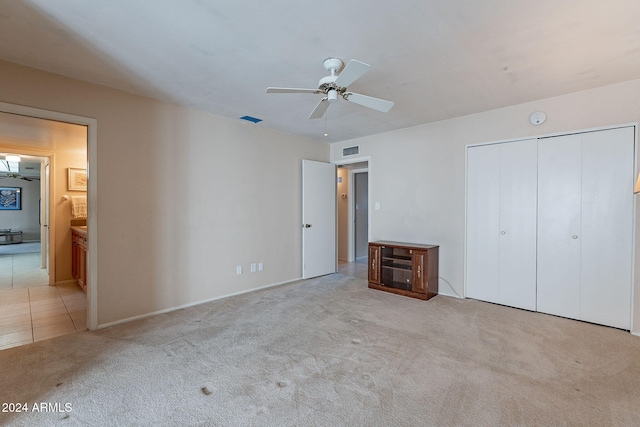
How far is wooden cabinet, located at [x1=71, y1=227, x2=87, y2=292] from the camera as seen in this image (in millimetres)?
4082

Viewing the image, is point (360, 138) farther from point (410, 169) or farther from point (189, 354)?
point (189, 354)

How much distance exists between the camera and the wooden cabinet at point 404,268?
155 inches

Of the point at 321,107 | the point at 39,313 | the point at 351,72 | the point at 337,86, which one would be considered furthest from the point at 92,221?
the point at 351,72

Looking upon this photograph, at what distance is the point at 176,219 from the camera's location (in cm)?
358

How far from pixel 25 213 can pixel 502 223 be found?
46.0ft

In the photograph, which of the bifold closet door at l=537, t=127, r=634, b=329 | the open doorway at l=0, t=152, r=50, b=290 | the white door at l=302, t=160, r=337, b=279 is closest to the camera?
the bifold closet door at l=537, t=127, r=634, b=329

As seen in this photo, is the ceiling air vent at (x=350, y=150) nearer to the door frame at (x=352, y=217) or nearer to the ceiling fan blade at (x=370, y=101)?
the door frame at (x=352, y=217)

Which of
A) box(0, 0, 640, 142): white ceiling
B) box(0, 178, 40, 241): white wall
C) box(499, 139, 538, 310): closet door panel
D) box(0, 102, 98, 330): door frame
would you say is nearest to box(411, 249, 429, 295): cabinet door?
box(499, 139, 538, 310): closet door panel

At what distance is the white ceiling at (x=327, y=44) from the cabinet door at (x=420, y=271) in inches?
77.8

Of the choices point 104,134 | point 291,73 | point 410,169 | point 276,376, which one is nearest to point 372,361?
point 276,376

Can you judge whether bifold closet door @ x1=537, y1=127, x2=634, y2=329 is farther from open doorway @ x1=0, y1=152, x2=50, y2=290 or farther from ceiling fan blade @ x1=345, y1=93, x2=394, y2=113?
open doorway @ x1=0, y1=152, x2=50, y2=290

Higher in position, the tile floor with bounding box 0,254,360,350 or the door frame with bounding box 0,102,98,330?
the door frame with bounding box 0,102,98,330

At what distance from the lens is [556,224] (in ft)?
10.9

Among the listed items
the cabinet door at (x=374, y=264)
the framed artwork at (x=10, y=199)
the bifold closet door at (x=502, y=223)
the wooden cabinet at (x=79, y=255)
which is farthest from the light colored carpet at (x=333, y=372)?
the framed artwork at (x=10, y=199)
